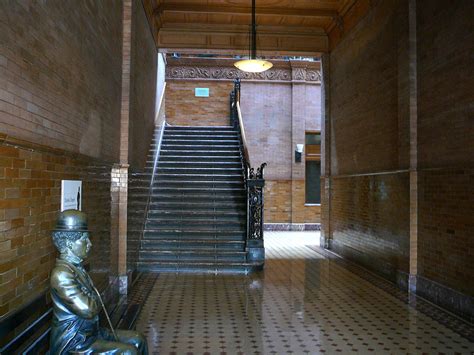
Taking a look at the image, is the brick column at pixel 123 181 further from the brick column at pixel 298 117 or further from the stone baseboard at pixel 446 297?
the brick column at pixel 298 117

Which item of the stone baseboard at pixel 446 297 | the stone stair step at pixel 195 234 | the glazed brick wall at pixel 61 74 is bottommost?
the stone baseboard at pixel 446 297

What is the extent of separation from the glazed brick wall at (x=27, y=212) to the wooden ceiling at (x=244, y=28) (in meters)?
6.88

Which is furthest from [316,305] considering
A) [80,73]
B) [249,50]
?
[249,50]

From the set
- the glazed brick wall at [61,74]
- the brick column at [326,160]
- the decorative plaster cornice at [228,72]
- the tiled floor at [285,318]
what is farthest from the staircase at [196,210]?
the decorative plaster cornice at [228,72]

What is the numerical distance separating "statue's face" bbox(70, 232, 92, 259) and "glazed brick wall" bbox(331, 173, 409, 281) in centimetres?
538

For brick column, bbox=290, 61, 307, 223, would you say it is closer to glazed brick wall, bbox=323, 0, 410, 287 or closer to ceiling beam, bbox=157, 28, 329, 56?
glazed brick wall, bbox=323, 0, 410, 287

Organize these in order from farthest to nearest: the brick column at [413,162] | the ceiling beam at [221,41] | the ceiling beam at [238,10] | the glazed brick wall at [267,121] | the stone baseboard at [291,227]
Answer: the glazed brick wall at [267,121], the stone baseboard at [291,227], the ceiling beam at [221,41], the ceiling beam at [238,10], the brick column at [413,162]

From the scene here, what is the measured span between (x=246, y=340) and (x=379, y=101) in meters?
5.23

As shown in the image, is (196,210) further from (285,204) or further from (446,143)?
(285,204)

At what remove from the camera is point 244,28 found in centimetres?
1095

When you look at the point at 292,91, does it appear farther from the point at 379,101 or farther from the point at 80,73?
the point at 80,73

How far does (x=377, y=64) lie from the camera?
26.5 ft

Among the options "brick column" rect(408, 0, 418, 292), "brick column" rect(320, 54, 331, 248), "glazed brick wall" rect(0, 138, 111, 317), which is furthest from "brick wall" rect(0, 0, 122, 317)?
"brick column" rect(320, 54, 331, 248)

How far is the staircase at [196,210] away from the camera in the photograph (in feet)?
27.1
